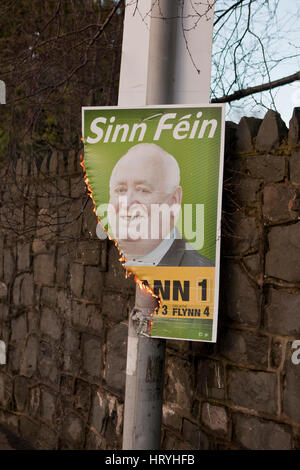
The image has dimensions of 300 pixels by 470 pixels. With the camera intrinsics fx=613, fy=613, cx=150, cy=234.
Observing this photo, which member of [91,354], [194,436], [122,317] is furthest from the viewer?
[91,354]

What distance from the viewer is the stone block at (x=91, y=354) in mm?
4922

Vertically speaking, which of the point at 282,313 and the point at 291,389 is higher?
the point at 282,313

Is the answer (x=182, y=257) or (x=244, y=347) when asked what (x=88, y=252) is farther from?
(x=244, y=347)

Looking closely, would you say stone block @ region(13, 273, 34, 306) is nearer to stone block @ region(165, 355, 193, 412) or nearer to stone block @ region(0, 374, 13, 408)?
stone block @ region(0, 374, 13, 408)

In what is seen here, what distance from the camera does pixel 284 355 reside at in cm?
336

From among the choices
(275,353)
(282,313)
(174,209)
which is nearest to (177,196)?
(174,209)

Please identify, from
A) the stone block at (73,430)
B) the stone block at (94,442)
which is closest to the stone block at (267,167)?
the stone block at (94,442)

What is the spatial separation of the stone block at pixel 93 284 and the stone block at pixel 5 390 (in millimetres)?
1890

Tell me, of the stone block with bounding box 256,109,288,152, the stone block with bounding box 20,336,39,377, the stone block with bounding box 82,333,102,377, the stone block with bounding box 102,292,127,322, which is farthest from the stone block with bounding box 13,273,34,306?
the stone block with bounding box 256,109,288,152

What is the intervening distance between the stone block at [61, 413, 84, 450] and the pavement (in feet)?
2.08

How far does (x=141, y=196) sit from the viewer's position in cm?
350

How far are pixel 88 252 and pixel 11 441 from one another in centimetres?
220

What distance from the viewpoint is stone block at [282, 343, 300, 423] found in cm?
328
